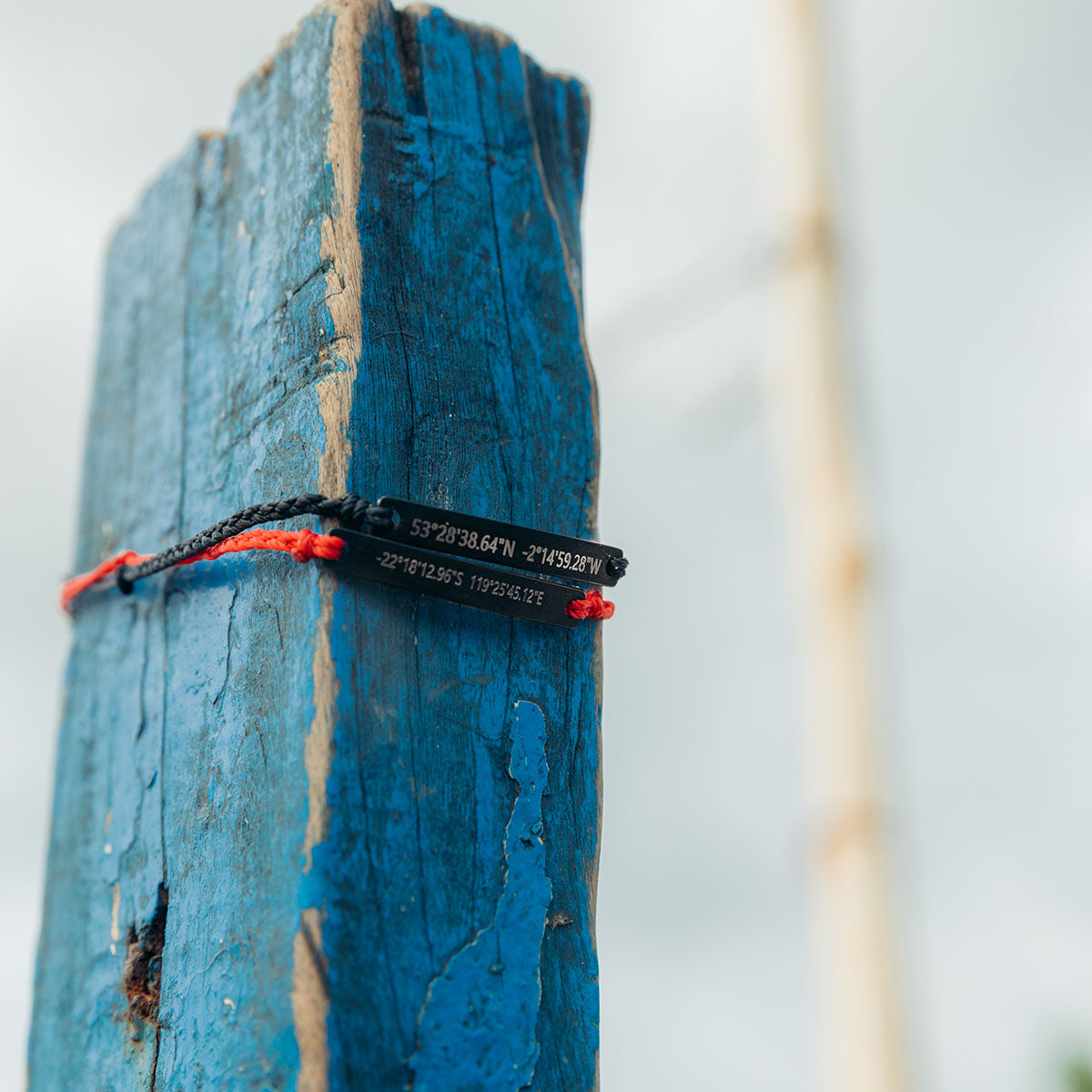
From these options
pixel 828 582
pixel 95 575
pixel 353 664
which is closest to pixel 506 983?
pixel 353 664

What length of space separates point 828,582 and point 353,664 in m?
2.23

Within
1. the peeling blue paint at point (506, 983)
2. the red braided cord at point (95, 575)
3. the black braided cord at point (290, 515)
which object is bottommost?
the peeling blue paint at point (506, 983)

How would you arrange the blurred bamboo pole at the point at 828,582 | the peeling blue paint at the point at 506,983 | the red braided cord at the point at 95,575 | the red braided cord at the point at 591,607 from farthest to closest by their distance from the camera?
the blurred bamboo pole at the point at 828,582 → the red braided cord at the point at 95,575 → the red braided cord at the point at 591,607 → the peeling blue paint at the point at 506,983

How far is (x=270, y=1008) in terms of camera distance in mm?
764

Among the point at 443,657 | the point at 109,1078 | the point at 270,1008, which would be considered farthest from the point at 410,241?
the point at 109,1078

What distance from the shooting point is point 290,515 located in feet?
2.77

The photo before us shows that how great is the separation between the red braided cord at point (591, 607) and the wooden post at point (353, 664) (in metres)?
0.03

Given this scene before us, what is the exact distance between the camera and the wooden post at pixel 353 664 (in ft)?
2.58

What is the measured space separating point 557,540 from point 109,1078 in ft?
2.14

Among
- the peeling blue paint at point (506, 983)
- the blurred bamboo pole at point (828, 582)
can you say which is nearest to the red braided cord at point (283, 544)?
the peeling blue paint at point (506, 983)

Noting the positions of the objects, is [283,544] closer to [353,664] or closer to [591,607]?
[353,664]

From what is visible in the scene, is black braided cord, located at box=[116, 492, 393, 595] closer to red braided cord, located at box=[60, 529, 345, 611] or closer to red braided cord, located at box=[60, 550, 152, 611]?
red braided cord, located at box=[60, 529, 345, 611]

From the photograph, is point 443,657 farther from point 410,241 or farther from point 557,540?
point 410,241

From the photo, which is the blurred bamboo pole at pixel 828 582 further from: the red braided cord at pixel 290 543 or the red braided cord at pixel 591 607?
the red braided cord at pixel 290 543
